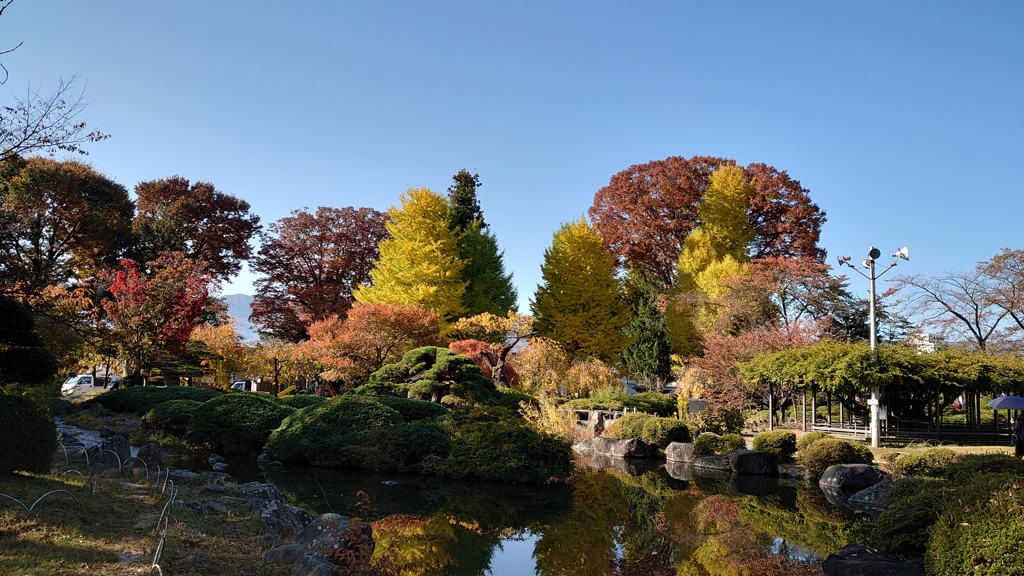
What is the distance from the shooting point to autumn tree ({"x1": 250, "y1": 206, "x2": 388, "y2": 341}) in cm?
3488

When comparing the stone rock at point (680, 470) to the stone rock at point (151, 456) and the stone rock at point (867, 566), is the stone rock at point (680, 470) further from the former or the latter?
the stone rock at point (151, 456)

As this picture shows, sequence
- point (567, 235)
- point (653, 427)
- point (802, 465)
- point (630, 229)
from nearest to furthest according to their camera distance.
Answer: point (802, 465)
point (653, 427)
point (567, 235)
point (630, 229)

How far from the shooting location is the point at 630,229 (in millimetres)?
35531

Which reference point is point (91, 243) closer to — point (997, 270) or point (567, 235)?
point (567, 235)

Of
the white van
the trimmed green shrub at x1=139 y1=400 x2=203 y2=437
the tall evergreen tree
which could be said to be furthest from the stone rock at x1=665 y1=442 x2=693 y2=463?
the white van

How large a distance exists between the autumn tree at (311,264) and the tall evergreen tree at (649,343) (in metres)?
15.6

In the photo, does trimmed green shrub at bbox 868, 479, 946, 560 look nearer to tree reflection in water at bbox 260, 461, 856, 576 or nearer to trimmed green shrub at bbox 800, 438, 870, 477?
tree reflection in water at bbox 260, 461, 856, 576

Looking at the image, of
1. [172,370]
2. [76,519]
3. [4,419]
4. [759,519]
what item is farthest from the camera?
[172,370]

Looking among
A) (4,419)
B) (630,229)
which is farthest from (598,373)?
(4,419)

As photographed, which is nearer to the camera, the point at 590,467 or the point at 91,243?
the point at 590,467

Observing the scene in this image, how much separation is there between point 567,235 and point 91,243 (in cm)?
2166

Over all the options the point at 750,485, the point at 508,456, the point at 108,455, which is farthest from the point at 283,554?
the point at 750,485

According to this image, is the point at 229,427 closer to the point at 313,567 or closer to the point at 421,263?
the point at 313,567

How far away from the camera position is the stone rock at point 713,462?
53.1 feet
